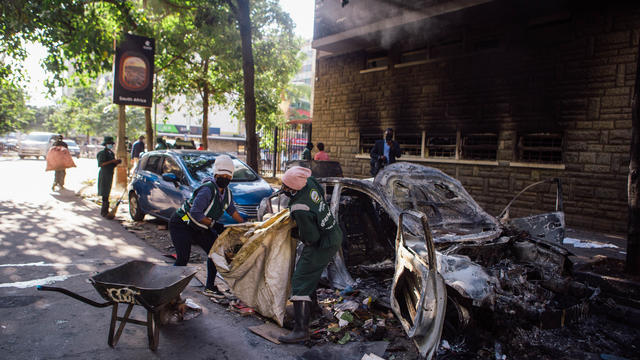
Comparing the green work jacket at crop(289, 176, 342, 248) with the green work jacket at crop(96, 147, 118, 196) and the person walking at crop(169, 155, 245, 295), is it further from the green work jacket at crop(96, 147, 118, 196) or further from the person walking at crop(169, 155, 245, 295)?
the green work jacket at crop(96, 147, 118, 196)

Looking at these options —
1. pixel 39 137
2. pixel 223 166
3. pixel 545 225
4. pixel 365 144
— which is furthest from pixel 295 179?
pixel 39 137

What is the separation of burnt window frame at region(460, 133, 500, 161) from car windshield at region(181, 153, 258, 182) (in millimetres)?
6060

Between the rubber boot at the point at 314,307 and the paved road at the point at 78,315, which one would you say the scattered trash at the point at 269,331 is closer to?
the paved road at the point at 78,315

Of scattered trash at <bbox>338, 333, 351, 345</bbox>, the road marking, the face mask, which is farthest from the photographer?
the road marking

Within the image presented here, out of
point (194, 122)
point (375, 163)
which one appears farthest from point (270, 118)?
point (194, 122)

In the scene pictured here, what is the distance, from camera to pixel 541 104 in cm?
901

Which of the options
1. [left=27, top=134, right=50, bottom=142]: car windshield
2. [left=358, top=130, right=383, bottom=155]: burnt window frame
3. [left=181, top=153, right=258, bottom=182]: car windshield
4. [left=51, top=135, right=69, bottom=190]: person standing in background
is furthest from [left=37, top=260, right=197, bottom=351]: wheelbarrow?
[left=27, top=134, right=50, bottom=142]: car windshield

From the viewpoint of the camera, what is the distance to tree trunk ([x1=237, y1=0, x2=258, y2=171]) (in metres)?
9.61

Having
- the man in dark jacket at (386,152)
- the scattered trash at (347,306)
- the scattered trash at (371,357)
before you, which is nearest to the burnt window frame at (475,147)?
the man in dark jacket at (386,152)

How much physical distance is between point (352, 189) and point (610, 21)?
7.51 metres

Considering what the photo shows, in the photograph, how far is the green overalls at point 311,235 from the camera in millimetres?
3404

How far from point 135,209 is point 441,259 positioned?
7.39 m

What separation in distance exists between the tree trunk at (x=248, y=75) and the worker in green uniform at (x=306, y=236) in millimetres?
6622

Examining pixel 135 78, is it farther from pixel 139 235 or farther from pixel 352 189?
pixel 352 189
